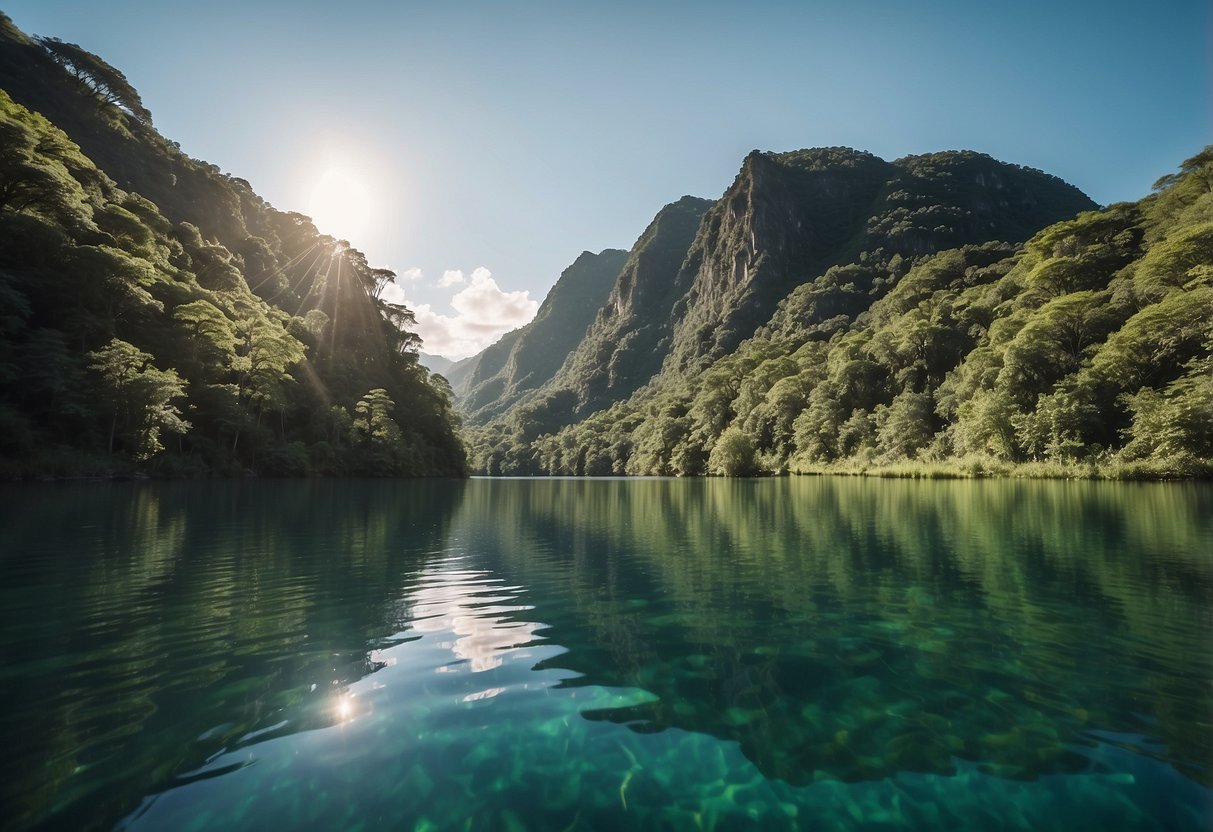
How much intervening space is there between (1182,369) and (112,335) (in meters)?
82.8

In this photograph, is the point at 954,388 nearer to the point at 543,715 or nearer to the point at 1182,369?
the point at 1182,369

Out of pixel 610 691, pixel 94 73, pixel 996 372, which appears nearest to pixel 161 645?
pixel 610 691

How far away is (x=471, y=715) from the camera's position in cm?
529

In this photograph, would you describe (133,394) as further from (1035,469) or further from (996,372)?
(996,372)

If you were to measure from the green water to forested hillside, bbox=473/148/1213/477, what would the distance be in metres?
36.5

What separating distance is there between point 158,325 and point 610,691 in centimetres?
6053

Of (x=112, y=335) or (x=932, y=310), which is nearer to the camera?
(x=112, y=335)

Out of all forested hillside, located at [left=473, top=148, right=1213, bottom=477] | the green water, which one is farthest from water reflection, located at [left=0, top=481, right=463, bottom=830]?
forested hillside, located at [left=473, top=148, right=1213, bottom=477]

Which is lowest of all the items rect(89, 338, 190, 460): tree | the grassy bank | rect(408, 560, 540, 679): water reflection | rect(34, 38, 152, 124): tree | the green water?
rect(408, 560, 540, 679): water reflection

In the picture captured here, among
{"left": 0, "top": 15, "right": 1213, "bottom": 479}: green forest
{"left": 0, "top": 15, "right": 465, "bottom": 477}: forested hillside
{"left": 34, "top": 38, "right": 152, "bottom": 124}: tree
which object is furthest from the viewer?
{"left": 34, "top": 38, "right": 152, "bottom": 124}: tree

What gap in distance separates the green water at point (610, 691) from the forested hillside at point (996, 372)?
3651 cm

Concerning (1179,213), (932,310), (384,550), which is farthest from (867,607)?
(932,310)

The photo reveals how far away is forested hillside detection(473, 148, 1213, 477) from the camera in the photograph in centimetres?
4066

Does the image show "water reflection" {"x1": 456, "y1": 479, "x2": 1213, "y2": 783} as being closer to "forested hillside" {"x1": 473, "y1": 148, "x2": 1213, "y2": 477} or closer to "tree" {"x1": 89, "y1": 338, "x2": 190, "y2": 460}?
"forested hillside" {"x1": 473, "y1": 148, "x2": 1213, "y2": 477}
